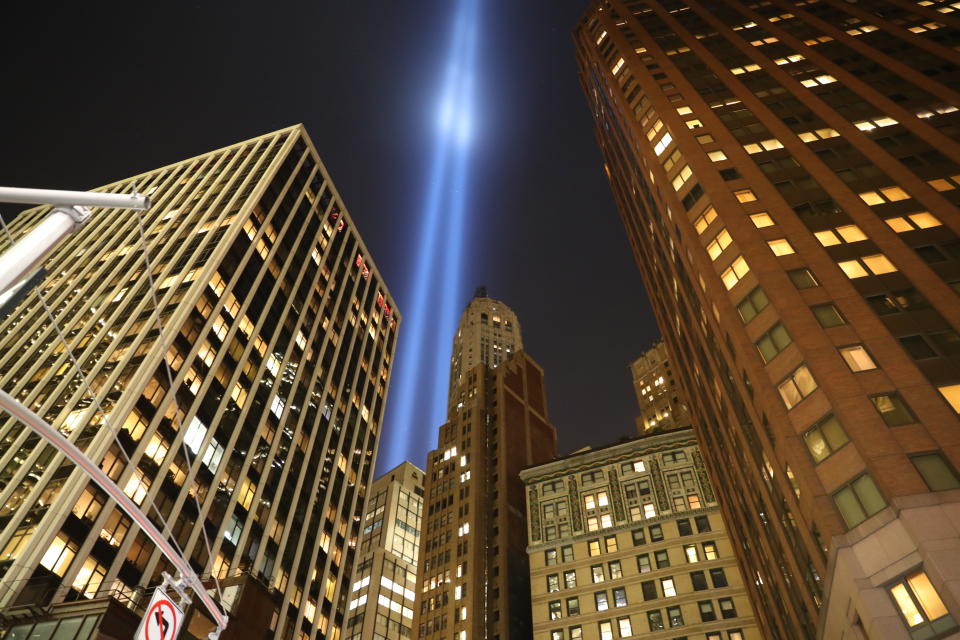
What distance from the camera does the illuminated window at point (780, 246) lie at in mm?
43562

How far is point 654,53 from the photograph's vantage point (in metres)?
76.3

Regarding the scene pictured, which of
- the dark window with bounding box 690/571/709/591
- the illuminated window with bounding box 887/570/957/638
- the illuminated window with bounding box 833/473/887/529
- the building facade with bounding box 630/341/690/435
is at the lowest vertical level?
the illuminated window with bounding box 887/570/957/638

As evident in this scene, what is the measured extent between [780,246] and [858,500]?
63.2 feet

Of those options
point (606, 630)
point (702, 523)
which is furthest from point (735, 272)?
point (606, 630)

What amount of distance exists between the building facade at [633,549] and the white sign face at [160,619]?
68540 mm

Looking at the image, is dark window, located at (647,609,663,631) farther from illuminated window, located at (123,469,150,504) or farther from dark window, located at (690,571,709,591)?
illuminated window, located at (123,469,150,504)

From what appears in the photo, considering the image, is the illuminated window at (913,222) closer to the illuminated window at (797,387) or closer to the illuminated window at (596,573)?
the illuminated window at (797,387)

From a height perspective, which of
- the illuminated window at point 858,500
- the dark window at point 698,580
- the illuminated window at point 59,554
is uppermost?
the dark window at point 698,580

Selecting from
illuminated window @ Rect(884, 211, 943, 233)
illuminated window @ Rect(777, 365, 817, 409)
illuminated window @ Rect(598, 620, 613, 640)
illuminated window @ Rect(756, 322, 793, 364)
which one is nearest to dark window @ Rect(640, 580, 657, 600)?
illuminated window @ Rect(598, 620, 613, 640)

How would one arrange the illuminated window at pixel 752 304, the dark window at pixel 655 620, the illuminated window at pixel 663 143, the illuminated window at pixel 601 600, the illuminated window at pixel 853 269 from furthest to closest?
the illuminated window at pixel 601 600, the dark window at pixel 655 620, the illuminated window at pixel 663 143, the illuminated window at pixel 752 304, the illuminated window at pixel 853 269

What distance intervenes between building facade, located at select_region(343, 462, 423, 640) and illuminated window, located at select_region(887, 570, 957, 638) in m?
85.0

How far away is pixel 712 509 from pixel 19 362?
79534 mm

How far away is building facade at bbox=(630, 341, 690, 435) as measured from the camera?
15312 centimetres

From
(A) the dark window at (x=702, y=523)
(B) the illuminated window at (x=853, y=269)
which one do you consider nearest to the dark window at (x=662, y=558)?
(A) the dark window at (x=702, y=523)
